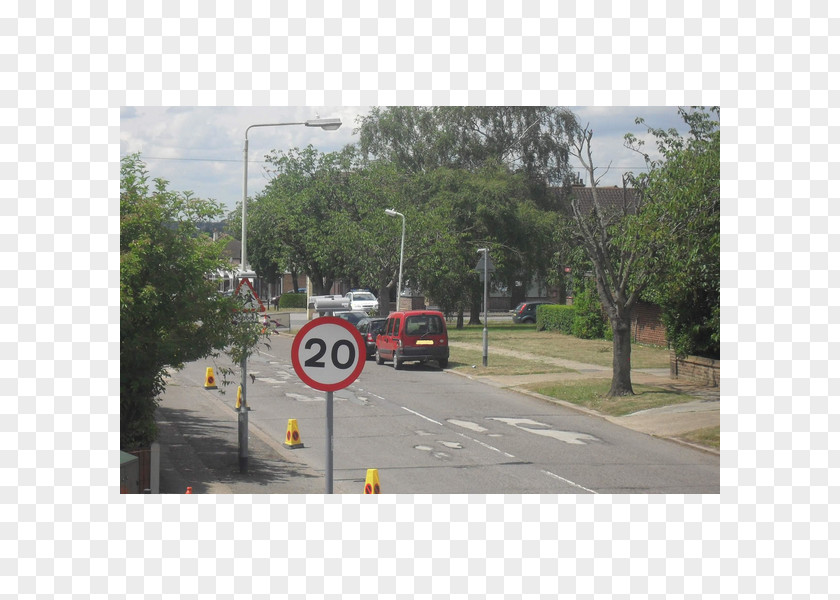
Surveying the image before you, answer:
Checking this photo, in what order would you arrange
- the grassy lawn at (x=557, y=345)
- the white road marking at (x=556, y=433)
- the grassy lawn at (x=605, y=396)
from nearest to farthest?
the white road marking at (x=556, y=433) < the grassy lawn at (x=605, y=396) < the grassy lawn at (x=557, y=345)

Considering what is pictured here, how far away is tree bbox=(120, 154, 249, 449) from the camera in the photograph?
1159cm

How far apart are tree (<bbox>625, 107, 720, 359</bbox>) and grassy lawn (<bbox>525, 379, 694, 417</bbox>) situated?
179cm

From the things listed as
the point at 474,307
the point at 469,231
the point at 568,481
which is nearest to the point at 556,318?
the point at 469,231

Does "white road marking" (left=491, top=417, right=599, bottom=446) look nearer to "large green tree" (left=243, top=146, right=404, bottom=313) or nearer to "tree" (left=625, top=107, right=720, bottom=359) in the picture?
"tree" (left=625, top=107, right=720, bottom=359)

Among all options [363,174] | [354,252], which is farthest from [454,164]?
[354,252]

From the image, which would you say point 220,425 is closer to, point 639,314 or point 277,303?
point 639,314

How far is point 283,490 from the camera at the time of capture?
40.8 feet

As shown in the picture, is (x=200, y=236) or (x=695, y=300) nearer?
(x=200, y=236)

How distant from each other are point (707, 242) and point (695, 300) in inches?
272

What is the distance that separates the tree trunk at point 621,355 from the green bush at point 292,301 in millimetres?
59395

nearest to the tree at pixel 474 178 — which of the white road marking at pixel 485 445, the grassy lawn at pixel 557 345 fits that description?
the grassy lawn at pixel 557 345

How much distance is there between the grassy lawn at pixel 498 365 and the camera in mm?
27125

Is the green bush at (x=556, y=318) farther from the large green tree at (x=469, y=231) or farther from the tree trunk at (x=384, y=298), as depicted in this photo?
→ the tree trunk at (x=384, y=298)

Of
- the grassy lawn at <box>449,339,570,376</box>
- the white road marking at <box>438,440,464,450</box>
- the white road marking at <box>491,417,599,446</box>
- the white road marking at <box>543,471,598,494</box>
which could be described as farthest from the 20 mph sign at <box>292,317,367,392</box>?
the grassy lawn at <box>449,339,570,376</box>
